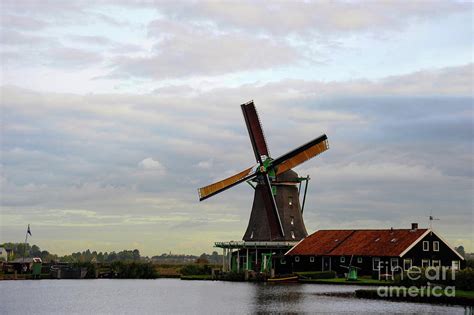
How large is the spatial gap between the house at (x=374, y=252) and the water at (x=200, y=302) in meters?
6.69

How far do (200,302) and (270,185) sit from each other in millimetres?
25069

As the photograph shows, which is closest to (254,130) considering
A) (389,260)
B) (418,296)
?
(389,260)

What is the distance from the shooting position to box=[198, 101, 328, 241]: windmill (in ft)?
212

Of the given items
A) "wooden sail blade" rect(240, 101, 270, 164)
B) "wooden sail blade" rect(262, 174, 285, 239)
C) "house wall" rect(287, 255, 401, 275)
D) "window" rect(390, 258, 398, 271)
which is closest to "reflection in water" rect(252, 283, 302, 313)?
"window" rect(390, 258, 398, 271)

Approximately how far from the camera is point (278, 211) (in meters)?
66.2

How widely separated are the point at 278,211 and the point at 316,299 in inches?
1005

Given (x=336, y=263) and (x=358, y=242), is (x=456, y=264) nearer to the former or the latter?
(x=358, y=242)

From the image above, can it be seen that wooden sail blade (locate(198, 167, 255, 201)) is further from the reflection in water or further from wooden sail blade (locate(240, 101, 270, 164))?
the reflection in water

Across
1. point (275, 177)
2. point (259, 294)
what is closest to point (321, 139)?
point (275, 177)

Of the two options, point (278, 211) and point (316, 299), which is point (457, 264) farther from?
point (316, 299)

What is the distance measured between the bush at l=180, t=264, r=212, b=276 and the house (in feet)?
40.2

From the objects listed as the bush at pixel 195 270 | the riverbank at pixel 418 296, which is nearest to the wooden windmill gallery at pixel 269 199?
the bush at pixel 195 270

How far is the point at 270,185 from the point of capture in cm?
6481

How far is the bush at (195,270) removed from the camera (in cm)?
7456
